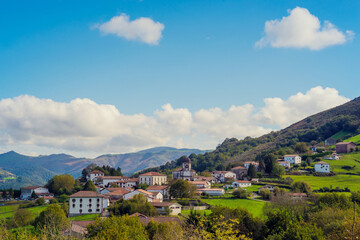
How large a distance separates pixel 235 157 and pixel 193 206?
9915cm

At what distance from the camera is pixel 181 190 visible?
3049 inches

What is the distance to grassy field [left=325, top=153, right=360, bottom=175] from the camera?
3529 inches

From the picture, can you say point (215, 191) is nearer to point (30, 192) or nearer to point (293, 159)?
point (293, 159)

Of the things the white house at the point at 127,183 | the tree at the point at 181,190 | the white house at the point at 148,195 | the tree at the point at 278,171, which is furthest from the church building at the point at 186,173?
the white house at the point at 148,195

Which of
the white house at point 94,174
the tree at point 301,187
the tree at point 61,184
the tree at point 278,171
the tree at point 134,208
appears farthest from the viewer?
the white house at point 94,174

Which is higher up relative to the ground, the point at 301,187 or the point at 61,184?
the point at 61,184

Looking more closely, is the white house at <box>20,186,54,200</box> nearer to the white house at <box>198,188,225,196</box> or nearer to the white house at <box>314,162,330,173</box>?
the white house at <box>198,188,225,196</box>

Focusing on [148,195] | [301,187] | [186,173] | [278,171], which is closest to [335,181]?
[301,187]

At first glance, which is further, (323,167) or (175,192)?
(323,167)

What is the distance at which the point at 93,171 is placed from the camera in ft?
355

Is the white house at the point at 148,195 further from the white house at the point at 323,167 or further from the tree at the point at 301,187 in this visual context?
the white house at the point at 323,167

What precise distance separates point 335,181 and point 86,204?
5847cm

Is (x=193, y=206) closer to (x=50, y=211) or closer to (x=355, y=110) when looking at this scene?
(x=50, y=211)

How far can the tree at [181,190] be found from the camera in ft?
254
